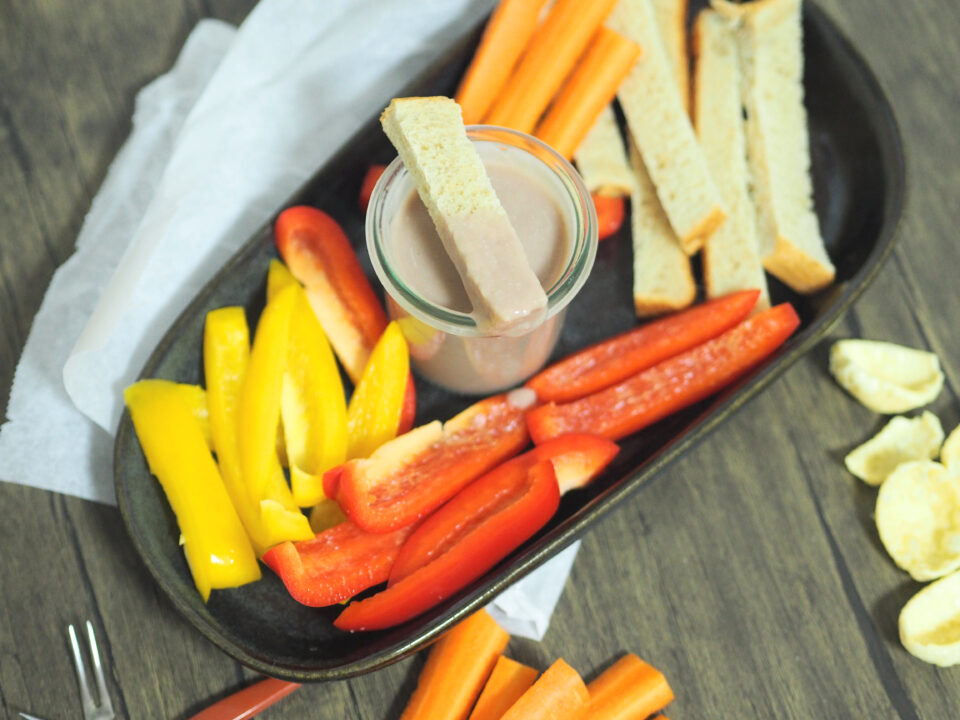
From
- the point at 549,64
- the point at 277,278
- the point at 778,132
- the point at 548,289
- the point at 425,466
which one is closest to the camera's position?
the point at 548,289

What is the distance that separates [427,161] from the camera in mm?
1439

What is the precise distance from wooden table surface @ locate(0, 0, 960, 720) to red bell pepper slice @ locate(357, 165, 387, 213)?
0.65 m

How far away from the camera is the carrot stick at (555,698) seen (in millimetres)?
1547

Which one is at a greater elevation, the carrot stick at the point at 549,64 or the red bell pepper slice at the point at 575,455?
the carrot stick at the point at 549,64

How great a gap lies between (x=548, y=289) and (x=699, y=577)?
26.7 inches

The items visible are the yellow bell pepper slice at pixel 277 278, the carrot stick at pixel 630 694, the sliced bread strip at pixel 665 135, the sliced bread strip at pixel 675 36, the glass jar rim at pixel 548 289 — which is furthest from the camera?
the sliced bread strip at pixel 675 36

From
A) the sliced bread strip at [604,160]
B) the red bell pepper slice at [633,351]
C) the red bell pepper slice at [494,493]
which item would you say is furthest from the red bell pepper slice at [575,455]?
the sliced bread strip at [604,160]

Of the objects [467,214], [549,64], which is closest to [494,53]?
[549,64]

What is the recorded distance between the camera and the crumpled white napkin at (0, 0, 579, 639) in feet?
5.70

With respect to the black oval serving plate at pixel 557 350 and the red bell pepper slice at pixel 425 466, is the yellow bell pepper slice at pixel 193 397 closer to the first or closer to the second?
the black oval serving plate at pixel 557 350

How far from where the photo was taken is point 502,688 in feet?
5.32

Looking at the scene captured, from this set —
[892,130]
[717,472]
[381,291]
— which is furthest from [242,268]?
[892,130]

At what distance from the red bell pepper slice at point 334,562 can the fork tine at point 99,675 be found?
40cm

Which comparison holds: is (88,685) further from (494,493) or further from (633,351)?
(633,351)
